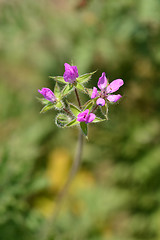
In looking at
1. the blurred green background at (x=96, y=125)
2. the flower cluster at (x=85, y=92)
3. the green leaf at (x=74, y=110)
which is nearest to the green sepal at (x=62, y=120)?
the flower cluster at (x=85, y=92)

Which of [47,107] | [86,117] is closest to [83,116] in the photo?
[86,117]

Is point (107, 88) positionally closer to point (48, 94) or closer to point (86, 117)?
point (86, 117)

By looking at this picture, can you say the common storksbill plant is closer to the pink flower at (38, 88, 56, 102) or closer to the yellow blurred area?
the pink flower at (38, 88, 56, 102)

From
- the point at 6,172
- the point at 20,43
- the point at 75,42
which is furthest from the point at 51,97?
the point at 20,43

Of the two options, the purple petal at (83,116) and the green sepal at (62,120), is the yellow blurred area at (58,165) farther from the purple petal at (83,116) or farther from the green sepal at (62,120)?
the purple petal at (83,116)

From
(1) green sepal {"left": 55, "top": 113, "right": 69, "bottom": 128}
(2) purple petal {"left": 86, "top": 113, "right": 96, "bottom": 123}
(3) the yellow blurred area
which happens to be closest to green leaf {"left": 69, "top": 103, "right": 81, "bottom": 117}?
(1) green sepal {"left": 55, "top": 113, "right": 69, "bottom": 128}

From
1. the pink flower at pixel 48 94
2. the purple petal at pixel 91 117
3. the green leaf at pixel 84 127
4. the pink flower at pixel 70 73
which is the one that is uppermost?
the pink flower at pixel 70 73

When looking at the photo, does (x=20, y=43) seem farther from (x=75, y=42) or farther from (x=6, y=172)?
(x=6, y=172)
